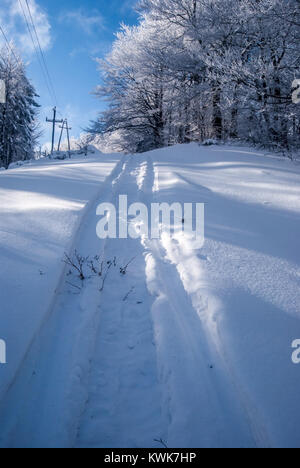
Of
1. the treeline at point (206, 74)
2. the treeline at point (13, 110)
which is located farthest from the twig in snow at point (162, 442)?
the treeline at point (13, 110)

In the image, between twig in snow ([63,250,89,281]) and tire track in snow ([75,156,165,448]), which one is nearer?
tire track in snow ([75,156,165,448])

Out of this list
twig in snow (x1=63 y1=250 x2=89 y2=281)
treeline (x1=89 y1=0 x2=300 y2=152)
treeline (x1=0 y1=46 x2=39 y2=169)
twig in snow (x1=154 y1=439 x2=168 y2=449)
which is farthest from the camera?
treeline (x1=0 y1=46 x2=39 y2=169)

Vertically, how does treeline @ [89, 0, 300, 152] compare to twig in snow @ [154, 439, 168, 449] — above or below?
above

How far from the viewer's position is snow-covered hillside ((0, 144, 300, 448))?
1207 mm

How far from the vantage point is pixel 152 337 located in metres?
1.76

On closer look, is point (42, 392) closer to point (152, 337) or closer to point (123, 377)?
point (123, 377)

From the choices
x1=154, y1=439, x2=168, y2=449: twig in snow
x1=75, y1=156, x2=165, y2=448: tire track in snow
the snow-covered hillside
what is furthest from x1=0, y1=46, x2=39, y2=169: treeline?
x1=154, y1=439, x2=168, y2=449: twig in snow

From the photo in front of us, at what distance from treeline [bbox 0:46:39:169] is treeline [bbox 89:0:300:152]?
6649 mm

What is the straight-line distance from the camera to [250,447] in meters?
1.10

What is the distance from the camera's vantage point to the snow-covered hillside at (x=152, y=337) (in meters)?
1.21

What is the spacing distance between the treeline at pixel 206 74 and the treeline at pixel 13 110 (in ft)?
21.8

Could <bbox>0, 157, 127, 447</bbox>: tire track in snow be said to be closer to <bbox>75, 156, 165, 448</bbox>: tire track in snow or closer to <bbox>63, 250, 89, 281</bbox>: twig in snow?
<bbox>75, 156, 165, 448</bbox>: tire track in snow
